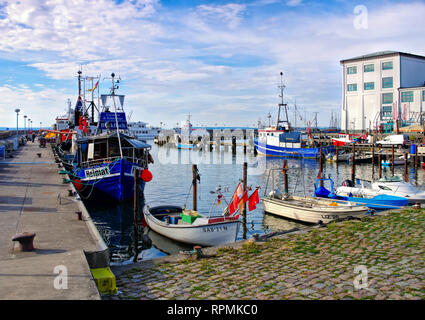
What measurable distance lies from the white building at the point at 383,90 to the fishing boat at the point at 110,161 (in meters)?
55.5

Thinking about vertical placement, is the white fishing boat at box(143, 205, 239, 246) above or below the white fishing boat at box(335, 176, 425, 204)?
below

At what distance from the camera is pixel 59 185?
23.1 m

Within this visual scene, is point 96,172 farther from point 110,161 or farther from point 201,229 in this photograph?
point 201,229

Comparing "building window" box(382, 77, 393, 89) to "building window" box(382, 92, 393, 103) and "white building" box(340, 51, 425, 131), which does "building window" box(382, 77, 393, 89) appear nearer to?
"white building" box(340, 51, 425, 131)

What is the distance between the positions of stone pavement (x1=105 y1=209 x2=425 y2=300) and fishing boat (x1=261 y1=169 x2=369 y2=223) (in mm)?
5004

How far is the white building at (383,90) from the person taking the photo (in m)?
70.2

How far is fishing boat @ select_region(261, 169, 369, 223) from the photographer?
19.2m

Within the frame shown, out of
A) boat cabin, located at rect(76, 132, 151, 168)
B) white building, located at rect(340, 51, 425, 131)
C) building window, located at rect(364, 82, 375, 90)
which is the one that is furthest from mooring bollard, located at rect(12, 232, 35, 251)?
building window, located at rect(364, 82, 375, 90)

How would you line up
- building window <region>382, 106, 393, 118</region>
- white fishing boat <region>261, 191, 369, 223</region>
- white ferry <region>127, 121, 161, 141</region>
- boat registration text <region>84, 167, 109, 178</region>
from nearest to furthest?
white fishing boat <region>261, 191, 369, 223</region> → boat registration text <region>84, 167, 109, 178</region> → building window <region>382, 106, 393, 118</region> → white ferry <region>127, 121, 161, 141</region>

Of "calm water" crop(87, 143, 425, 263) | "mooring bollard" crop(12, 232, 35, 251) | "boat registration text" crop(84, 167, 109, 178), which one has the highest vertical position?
"boat registration text" crop(84, 167, 109, 178)

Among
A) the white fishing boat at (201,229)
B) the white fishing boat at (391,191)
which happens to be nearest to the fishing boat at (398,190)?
the white fishing boat at (391,191)

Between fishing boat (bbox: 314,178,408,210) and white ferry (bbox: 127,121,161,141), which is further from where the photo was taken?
white ferry (bbox: 127,121,161,141)
